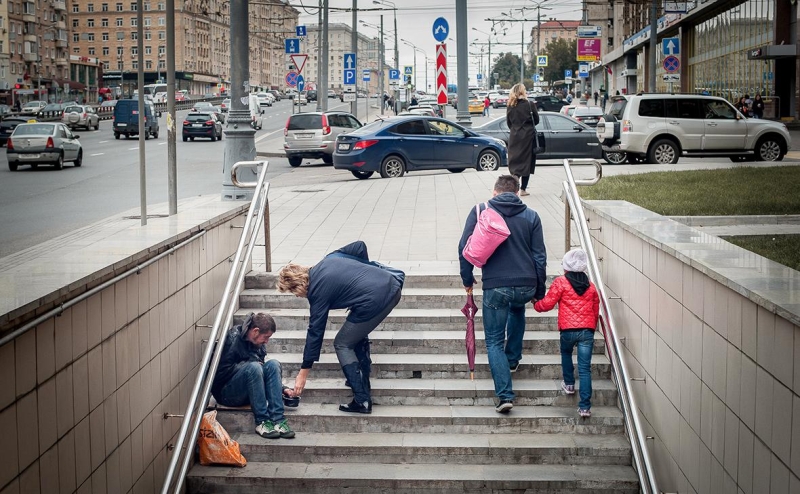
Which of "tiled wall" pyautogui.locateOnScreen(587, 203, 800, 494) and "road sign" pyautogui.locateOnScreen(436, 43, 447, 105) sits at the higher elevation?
"road sign" pyautogui.locateOnScreen(436, 43, 447, 105)

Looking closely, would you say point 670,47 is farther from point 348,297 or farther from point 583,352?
point 348,297

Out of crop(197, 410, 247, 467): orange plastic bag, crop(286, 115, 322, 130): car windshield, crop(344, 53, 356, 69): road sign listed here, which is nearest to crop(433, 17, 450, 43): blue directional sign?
crop(286, 115, 322, 130): car windshield

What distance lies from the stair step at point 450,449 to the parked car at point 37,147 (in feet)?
86.9

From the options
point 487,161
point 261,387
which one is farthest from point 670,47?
point 261,387

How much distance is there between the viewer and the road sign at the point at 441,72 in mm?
22078

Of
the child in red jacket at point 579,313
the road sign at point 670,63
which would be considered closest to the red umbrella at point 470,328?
the child in red jacket at point 579,313

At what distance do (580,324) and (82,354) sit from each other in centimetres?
365

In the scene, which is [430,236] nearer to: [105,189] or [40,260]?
[40,260]

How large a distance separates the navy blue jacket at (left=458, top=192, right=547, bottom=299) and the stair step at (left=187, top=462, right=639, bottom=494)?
133 cm

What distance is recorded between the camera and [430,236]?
11.6m

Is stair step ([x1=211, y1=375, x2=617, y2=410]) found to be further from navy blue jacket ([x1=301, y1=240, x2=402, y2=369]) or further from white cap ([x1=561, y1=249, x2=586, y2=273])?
white cap ([x1=561, y1=249, x2=586, y2=273])

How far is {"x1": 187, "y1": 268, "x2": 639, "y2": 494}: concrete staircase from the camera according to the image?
22.0 ft

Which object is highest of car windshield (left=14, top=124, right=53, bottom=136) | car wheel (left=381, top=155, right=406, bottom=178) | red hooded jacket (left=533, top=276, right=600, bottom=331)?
car windshield (left=14, top=124, right=53, bottom=136)

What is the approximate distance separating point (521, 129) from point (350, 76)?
28.2m
